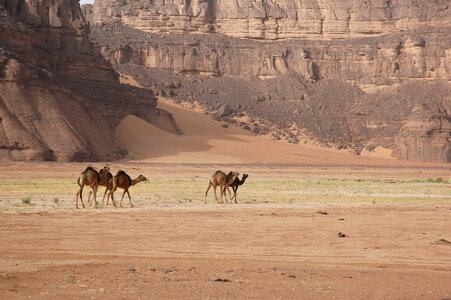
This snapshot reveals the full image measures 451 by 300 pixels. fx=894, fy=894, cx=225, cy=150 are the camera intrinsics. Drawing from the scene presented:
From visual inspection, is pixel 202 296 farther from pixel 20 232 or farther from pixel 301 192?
pixel 301 192

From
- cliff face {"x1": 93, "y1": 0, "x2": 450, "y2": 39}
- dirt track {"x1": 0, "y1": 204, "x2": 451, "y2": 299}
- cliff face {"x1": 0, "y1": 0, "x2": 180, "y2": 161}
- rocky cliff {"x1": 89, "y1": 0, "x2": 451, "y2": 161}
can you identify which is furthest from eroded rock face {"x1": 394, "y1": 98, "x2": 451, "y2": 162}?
dirt track {"x1": 0, "y1": 204, "x2": 451, "y2": 299}

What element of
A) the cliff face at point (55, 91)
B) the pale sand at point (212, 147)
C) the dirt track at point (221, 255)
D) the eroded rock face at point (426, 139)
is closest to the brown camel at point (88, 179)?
the dirt track at point (221, 255)

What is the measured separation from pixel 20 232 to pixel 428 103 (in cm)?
9231

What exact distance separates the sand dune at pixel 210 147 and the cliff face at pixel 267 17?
2218 centimetres

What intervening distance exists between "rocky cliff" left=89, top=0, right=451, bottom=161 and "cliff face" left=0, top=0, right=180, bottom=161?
27.6m

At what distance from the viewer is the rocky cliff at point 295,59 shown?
365 ft

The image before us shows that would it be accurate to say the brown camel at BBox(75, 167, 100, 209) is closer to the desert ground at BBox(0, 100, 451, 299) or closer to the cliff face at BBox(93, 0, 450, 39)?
the desert ground at BBox(0, 100, 451, 299)

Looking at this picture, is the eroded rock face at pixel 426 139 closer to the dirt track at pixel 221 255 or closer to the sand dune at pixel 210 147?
the sand dune at pixel 210 147

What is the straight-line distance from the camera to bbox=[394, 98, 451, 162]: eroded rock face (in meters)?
97.2

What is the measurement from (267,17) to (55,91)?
223 ft

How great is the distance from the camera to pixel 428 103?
106 metres

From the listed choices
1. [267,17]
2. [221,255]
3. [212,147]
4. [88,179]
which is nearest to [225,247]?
[221,255]

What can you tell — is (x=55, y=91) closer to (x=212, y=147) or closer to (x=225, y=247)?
(x=212, y=147)

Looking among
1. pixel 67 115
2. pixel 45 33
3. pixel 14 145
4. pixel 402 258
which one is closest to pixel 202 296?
pixel 402 258
